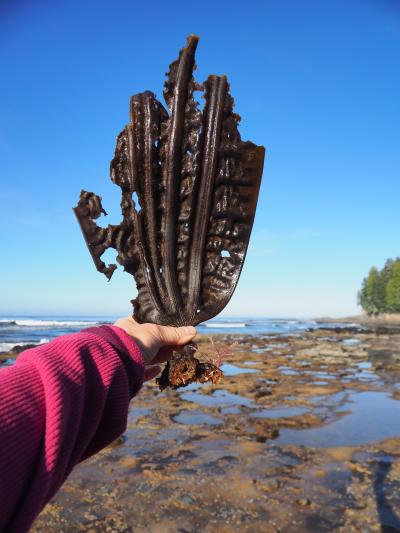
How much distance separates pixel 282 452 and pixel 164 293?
5.34 metres

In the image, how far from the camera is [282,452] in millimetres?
6922

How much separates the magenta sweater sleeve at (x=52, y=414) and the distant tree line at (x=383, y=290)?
102m

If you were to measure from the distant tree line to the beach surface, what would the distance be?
92972 mm

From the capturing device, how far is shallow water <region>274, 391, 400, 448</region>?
7.48 meters

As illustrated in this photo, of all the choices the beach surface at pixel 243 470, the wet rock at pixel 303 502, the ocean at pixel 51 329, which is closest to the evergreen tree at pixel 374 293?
the ocean at pixel 51 329

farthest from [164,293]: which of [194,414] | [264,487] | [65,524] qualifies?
[194,414]

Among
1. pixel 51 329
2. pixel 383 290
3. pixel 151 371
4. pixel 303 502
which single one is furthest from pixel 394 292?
pixel 151 371

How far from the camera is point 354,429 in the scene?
820 cm

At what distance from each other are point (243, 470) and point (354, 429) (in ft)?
10.6

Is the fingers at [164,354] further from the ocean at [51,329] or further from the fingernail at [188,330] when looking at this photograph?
the ocean at [51,329]

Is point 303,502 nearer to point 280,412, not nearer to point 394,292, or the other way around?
point 280,412

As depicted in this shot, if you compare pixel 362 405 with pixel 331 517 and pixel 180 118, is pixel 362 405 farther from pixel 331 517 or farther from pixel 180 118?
pixel 180 118

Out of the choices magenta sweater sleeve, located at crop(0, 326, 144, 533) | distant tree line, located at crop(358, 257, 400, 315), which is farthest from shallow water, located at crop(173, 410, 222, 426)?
distant tree line, located at crop(358, 257, 400, 315)

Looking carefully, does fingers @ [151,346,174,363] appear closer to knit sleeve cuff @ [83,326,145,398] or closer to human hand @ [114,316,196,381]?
human hand @ [114,316,196,381]
